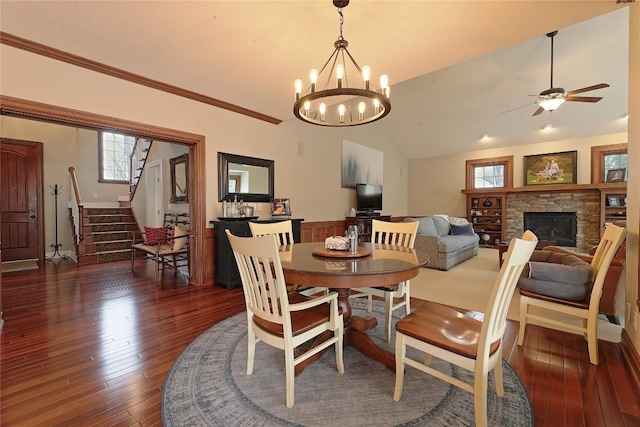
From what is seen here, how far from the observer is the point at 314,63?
112 inches

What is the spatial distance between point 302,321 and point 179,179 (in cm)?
452

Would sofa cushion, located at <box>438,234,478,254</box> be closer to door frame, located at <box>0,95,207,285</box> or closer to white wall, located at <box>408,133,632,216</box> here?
white wall, located at <box>408,133,632,216</box>

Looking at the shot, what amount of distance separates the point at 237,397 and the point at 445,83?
615 centimetres

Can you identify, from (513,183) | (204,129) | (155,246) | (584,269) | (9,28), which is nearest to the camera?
(584,269)

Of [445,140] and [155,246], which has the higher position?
[445,140]

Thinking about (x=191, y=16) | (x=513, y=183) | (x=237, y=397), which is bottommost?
(x=237, y=397)

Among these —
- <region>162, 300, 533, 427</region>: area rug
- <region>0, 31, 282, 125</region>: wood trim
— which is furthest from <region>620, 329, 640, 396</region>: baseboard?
<region>0, 31, 282, 125</region>: wood trim

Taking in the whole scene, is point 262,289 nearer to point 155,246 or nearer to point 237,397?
point 237,397

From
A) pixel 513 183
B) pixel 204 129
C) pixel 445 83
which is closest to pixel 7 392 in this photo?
pixel 204 129

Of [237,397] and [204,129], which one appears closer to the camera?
[237,397]

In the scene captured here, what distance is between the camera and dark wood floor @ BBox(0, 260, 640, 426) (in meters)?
1.49

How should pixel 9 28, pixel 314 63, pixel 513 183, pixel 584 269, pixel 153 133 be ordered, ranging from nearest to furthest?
pixel 584 269, pixel 9 28, pixel 314 63, pixel 153 133, pixel 513 183

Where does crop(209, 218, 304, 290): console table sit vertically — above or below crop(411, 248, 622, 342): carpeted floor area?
above

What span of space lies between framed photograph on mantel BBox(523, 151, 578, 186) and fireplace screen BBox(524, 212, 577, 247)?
79cm
